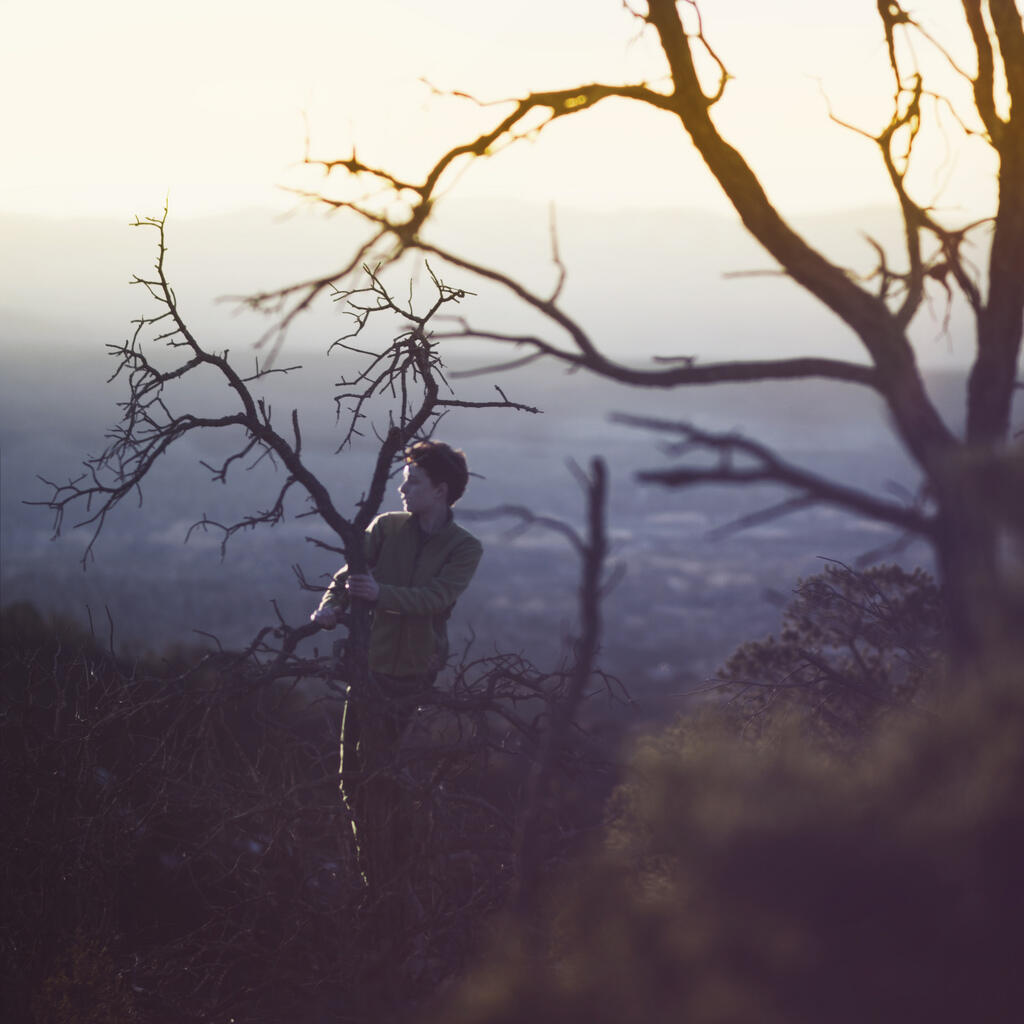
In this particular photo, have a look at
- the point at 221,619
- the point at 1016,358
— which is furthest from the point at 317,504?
the point at 221,619

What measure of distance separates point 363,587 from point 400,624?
22.1 inches

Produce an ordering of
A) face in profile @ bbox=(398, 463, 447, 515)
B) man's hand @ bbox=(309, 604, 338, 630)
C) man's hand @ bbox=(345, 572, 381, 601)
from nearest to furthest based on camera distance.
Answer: man's hand @ bbox=(345, 572, 381, 601), man's hand @ bbox=(309, 604, 338, 630), face in profile @ bbox=(398, 463, 447, 515)

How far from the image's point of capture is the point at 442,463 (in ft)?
16.4

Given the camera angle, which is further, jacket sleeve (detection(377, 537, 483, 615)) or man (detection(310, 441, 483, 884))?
man (detection(310, 441, 483, 884))

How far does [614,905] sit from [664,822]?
0.22m

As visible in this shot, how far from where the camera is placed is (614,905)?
233 cm

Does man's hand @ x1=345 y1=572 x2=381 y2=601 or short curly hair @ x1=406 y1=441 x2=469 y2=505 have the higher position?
short curly hair @ x1=406 y1=441 x2=469 y2=505

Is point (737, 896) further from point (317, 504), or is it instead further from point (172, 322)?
point (172, 322)

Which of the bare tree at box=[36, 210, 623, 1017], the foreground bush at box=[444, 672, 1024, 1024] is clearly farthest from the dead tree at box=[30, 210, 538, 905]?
the foreground bush at box=[444, 672, 1024, 1024]

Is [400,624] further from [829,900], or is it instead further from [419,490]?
[829,900]

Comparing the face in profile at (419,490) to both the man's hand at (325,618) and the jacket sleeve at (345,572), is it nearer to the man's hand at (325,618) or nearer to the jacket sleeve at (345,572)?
the jacket sleeve at (345,572)

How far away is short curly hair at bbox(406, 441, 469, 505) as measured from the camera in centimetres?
495

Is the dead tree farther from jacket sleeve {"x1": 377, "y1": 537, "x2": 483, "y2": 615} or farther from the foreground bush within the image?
the foreground bush

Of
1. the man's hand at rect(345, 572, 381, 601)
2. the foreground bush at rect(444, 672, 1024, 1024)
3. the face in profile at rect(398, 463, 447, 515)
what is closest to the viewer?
the foreground bush at rect(444, 672, 1024, 1024)
